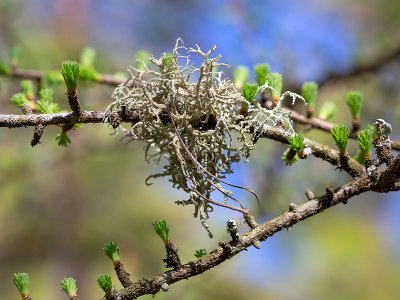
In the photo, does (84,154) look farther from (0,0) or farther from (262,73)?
(262,73)

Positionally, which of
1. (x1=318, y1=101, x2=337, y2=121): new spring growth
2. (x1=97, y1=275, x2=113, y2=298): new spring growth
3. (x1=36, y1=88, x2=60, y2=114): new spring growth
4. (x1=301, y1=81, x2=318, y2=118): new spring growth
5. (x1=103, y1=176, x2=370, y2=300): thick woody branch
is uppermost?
(x1=36, y1=88, x2=60, y2=114): new spring growth

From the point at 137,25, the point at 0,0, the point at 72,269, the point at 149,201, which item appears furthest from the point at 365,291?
the point at 0,0

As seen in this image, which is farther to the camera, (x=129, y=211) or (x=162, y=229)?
(x=129, y=211)

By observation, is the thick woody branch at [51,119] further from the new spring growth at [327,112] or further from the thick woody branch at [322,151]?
the new spring growth at [327,112]

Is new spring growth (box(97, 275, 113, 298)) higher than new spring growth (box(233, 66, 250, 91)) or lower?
lower

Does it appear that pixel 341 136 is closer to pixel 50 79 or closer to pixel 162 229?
pixel 162 229

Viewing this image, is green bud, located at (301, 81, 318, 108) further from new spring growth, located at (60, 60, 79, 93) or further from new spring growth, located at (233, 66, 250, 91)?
new spring growth, located at (60, 60, 79, 93)

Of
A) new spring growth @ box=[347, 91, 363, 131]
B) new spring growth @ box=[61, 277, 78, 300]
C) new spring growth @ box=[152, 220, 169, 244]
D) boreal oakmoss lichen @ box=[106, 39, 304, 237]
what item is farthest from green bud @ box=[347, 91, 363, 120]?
new spring growth @ box=[61, 277, 78, 300]

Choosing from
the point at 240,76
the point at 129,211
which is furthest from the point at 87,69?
the point at 129,211

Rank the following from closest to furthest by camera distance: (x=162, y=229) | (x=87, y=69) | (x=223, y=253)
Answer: (x=223, y=253) → (x=162, y=229) → (x=87, y=69)
